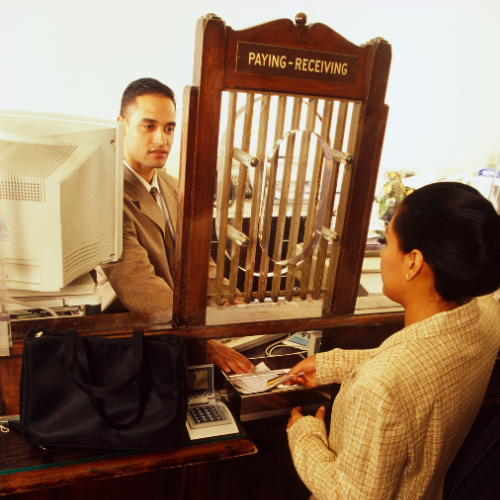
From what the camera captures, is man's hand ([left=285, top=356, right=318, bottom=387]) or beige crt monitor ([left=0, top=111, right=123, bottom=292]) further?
man's hand ([left=285, top=356, right=318, bottom=387])

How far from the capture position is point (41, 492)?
51.4 inches

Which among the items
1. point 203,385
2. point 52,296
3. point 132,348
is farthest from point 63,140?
point 203,385

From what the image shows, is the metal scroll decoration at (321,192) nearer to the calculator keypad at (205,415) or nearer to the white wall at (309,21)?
the white wall at (309,21)

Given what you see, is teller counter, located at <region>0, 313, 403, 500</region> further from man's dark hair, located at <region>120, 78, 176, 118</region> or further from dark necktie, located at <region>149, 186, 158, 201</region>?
man's dark hair, located at <region>120, 78, 176, 118</region>

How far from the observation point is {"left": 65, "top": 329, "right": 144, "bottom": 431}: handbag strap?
1140 millimetres

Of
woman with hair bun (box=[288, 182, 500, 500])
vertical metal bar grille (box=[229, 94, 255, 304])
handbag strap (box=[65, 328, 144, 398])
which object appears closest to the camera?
woman with hair bun (box=[288, 182, 500, 500])

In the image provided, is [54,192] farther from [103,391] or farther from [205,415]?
[205,415]

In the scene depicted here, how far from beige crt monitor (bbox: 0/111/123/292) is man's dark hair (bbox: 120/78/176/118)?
0.20 metres

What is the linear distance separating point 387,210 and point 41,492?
1925 mm

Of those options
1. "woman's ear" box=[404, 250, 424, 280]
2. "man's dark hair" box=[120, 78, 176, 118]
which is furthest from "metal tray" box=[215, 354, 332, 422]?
"man's dark hair" box=[120, 78, 176, 118]

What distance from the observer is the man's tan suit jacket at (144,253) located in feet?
4.72

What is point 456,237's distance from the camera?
0.98 metres

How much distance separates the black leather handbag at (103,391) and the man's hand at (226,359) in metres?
0.24

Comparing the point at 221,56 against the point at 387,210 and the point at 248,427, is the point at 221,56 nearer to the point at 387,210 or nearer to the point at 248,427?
the point at 248,427
